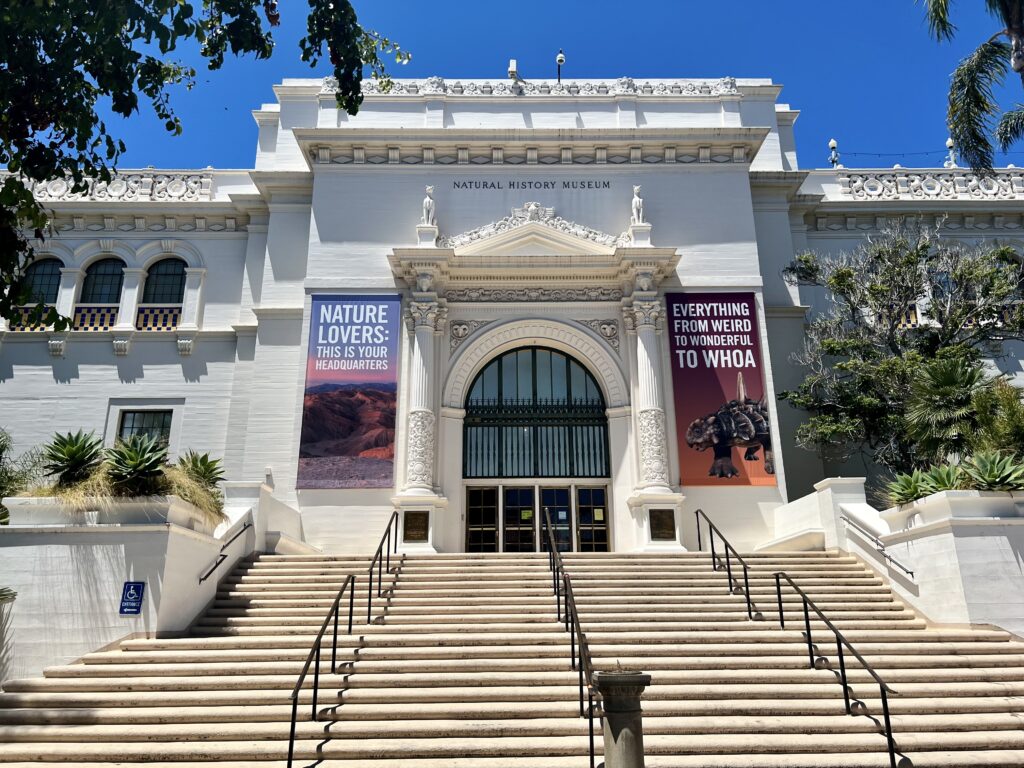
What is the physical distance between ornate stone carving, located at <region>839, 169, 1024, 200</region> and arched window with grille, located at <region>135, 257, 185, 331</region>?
21.5m

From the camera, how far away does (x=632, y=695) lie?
274 inches

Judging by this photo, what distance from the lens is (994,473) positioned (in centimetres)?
1243

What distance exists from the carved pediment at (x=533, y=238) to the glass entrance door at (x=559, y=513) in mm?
→ 6500

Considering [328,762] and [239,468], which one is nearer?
[328,762]

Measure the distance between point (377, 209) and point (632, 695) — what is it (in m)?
18.0

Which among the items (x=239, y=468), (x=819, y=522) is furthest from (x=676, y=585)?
(x=239, y=468)

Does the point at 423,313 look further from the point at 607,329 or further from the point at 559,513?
the point at 559,513

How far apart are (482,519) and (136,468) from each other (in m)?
9.84

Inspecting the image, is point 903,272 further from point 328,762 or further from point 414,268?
point 328,762

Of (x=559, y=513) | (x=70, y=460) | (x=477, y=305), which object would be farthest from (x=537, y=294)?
(x=70, y=460)

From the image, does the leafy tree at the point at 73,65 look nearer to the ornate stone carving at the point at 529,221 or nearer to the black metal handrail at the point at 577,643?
the black metal handrail at the point at 577,643

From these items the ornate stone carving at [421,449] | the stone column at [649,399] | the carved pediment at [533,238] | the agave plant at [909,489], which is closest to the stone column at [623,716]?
the agave plant at [909,489]

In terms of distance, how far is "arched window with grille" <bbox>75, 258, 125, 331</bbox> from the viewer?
23922mm

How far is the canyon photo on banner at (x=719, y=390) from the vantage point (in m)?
20.0
